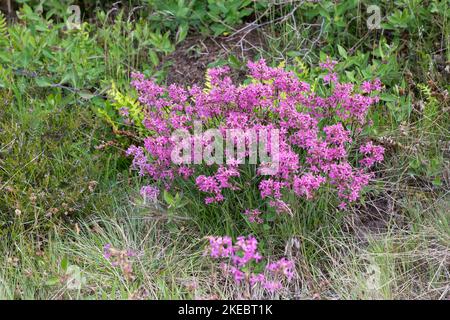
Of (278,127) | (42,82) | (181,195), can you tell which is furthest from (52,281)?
(42,82)

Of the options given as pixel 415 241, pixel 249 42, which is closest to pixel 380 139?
pixel 415 241

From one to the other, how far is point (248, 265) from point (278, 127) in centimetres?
67

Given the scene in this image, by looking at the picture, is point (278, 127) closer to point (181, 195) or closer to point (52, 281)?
point (181, 195)

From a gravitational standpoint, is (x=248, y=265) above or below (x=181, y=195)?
below

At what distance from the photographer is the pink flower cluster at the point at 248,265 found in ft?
9.56

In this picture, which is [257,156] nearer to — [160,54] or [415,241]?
[415,241]

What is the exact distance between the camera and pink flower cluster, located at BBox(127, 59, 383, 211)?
10.4ft

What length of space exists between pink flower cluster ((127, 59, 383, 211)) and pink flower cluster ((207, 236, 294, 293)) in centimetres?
25

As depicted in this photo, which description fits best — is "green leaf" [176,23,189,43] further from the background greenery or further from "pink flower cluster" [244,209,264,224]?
"pink flower cluster" [244,209,264,224]

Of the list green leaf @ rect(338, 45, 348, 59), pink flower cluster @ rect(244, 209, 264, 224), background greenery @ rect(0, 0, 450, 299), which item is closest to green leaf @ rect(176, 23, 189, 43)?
background greenery @ rect(0, 0, 450, 299)

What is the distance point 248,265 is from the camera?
3182mm

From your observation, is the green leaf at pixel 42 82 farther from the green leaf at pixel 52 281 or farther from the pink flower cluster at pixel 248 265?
the pink flower cluster at pixel 248 265

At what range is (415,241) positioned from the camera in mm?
3404

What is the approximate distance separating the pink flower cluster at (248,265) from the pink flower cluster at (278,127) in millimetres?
251
